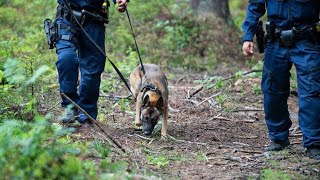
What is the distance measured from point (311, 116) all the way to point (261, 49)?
1.01m

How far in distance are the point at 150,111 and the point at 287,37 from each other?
2130 millimetres

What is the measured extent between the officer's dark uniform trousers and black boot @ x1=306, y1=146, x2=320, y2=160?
2698 mm

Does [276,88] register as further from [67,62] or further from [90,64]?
[67,62]

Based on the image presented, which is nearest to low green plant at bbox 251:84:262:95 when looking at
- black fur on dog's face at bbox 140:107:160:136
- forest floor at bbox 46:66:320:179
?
forest floor at bbox 46:66:320:179

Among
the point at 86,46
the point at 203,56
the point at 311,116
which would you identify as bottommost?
the point at 203,56

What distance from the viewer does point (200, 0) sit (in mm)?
14227

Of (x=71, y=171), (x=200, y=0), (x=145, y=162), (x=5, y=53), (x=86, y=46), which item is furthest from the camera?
(x=200, y=0)

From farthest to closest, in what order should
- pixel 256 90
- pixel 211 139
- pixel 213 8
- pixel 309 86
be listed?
pixel 213 8 < pixel 256 90 < pixel 211 139 < pixel 309 86

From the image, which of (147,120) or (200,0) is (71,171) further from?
(200,0)

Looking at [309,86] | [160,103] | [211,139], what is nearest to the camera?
[309,86]

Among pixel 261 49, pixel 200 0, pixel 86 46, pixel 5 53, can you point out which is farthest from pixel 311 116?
pixel 200 0

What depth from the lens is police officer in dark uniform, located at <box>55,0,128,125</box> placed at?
643 centimetres

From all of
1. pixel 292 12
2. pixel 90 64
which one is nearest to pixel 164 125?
pixel 90 64

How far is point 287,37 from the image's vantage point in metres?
5.88
